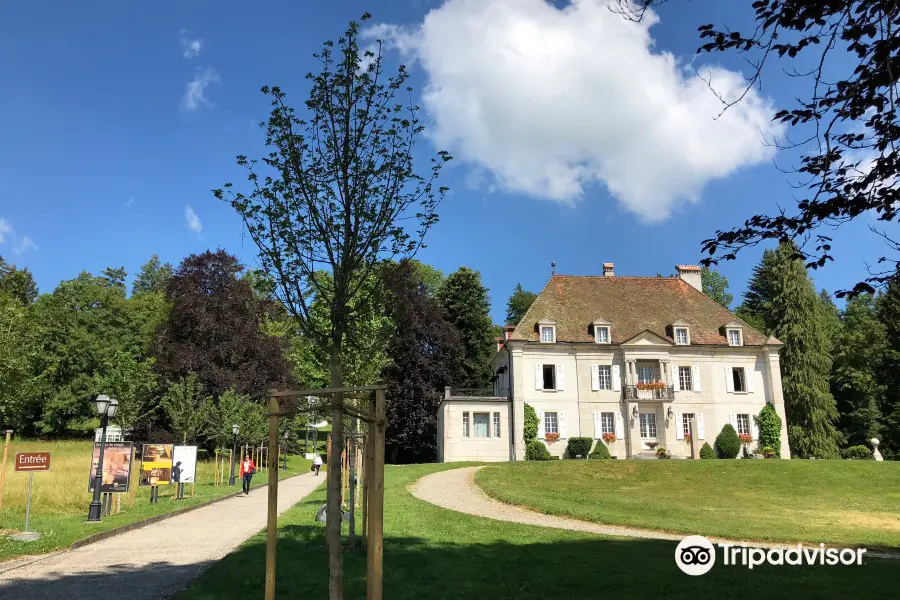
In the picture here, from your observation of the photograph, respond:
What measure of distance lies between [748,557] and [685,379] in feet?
95.4

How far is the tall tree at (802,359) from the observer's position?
1809 inches

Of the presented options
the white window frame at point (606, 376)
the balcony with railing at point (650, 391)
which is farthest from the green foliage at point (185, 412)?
the balcony with railing at point (650, 391)

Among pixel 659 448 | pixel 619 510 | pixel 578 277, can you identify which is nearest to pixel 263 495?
pixel 619 510

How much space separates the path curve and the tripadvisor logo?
1.10 metres

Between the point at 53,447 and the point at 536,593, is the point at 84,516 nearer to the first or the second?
the point at 536,593

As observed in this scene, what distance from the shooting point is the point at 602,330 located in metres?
38.7

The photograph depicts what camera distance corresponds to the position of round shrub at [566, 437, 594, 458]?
36.0m

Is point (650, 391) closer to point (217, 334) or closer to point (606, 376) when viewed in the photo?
point (606, 376)

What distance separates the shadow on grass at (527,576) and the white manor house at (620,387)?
2543 centimetres

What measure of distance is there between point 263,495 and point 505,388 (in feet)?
61.0

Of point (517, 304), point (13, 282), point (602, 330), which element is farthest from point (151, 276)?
point (602, 330)

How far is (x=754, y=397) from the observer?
37875 mm

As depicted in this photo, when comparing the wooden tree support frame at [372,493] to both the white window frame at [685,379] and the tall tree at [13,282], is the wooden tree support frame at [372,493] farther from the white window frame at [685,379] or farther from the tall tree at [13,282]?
the tall tree at [13,282]

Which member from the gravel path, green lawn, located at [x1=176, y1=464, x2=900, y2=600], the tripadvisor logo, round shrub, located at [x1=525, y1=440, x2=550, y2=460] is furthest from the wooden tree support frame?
round shrub, located at [x1=525, y1=440, x2=550, y2=460]
